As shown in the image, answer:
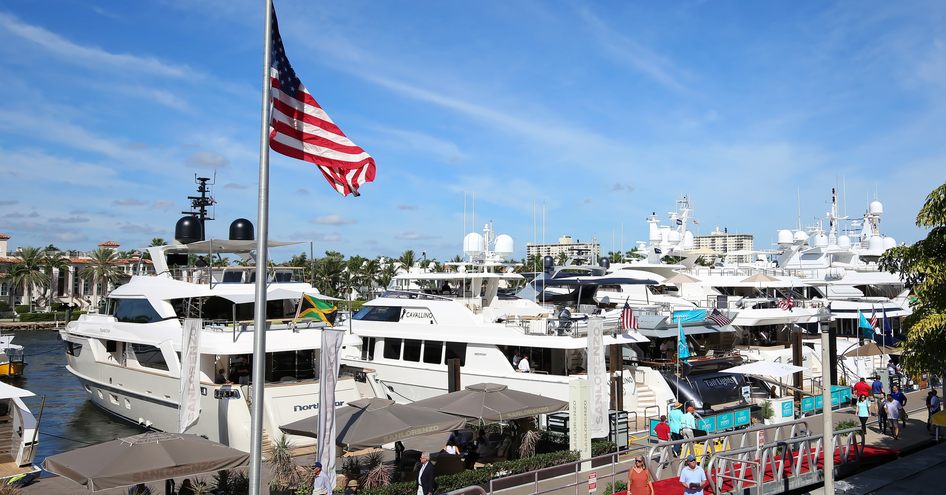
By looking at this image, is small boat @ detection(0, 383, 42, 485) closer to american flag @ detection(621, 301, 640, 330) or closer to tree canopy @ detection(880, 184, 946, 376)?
american flag @ detection(621, 301, 640, 330)

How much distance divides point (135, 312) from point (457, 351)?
10.6 meters

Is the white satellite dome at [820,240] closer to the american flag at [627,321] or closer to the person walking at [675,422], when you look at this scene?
the american flag at [627,321]

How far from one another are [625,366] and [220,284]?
13.2 meters

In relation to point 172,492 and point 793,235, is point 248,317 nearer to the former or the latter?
point 172,492

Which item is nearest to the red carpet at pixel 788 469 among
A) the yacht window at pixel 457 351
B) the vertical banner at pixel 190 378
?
the vertical banner at pixel 190 378

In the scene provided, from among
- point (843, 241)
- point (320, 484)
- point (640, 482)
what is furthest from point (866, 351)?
point (320, 484)

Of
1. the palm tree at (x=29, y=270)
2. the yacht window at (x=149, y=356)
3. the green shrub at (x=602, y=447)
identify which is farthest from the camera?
the palm tree at (x=29, y=270)

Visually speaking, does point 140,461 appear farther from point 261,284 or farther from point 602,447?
point 602,447

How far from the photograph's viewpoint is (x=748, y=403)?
74.3 ft

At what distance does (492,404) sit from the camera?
14.9 metres

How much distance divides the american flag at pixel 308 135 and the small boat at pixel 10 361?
3399 centimetres

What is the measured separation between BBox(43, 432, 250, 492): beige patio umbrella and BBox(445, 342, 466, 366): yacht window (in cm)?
1223

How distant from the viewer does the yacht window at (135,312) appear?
22875 millimetres

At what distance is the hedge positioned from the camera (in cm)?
1255
